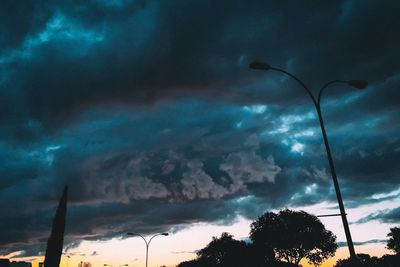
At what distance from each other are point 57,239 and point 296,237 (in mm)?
63157

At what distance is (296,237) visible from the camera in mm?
79125

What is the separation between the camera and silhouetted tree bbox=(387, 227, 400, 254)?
10844 cm

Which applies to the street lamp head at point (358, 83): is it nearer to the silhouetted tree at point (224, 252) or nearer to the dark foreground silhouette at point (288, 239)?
the dark foreground silhouette at point (288, 239)

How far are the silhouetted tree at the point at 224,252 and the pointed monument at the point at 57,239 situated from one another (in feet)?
264

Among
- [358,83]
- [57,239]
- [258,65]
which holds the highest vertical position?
[258,65]

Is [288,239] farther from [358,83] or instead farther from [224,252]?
[358,83]

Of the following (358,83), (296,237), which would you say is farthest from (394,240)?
(358,83)

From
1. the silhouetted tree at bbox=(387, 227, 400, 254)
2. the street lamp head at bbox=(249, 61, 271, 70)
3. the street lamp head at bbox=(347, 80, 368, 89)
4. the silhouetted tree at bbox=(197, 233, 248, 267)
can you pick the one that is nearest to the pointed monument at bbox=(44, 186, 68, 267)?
the street lamp head at bbox=(249, 61, 271, 70)

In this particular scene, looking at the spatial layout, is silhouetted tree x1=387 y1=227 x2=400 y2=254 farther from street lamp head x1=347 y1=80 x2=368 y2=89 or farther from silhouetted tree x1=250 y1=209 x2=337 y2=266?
street lamp head x1=347 y1=80 x2=368 y2=89

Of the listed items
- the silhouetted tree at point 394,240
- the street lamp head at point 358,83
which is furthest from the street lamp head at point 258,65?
the silhouetted tree at point 394,240

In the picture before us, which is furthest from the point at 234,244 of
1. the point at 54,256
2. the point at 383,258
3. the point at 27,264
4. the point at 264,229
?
the point at 27,264

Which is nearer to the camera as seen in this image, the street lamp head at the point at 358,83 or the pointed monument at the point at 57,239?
the street lamp head at the point at 358,83

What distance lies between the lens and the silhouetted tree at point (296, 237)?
3126 inches

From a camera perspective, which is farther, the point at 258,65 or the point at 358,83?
the point at 358,83
